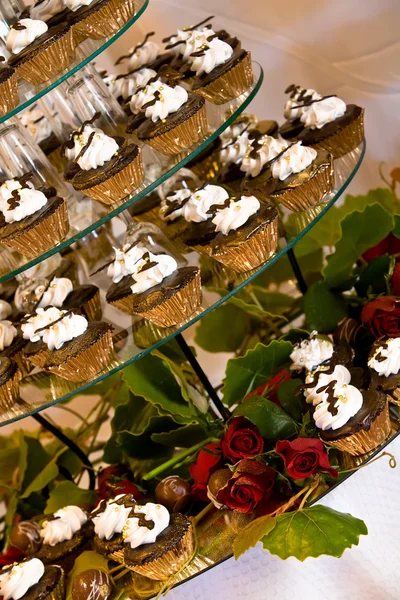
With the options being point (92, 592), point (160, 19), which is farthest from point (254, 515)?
point (160, 19)

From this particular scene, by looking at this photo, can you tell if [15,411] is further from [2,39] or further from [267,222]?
[2,39]

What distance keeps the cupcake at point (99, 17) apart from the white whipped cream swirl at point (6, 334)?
19.3 inches

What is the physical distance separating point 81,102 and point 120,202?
25cm

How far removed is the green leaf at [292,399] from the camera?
48.2 inches

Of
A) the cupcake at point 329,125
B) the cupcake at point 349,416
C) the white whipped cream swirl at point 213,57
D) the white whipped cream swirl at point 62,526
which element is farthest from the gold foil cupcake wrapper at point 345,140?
the white whipped cream swirl at point 62,526

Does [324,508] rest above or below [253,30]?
below

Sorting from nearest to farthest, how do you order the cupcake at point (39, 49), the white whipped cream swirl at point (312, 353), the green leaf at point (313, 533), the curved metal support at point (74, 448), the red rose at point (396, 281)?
the green leaf at point (313, 533), the cupcake at point (39, 49), the white whipped cream swirl at point (312, 353), the red rose at point (396, 281), the curved metal support at point (74, 448)

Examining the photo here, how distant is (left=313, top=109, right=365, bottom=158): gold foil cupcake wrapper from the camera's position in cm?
136

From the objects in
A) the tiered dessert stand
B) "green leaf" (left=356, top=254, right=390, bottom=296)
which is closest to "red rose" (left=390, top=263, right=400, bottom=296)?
"green leaf" (left=356, top=254, right=390, bottom=296)

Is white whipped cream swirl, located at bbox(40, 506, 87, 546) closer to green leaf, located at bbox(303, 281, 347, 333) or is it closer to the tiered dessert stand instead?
the tiered dessert stand

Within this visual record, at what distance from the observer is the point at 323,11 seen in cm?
169

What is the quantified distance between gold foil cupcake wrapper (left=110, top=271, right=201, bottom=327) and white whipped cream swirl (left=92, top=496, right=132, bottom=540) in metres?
0.30

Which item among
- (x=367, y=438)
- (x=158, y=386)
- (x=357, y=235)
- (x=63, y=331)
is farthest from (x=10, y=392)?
(x=357, y=235)

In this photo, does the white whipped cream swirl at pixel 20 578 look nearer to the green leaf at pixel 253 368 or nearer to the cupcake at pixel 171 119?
the green leaf at pixel 253 368
